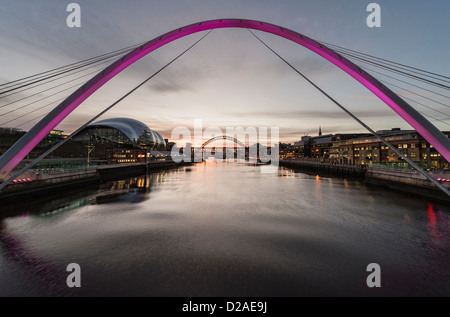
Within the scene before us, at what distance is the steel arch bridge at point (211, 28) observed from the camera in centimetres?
723

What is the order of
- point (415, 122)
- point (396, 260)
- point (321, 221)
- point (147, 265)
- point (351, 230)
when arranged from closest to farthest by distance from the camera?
point (415, 122), point (147, 265), point (396, 260), point (351, 230), point (321, 221)

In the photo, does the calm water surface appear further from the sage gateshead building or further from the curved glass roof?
the curved glass roof

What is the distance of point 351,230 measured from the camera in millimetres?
13406

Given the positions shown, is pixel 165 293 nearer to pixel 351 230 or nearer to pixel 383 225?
pixel 351 230

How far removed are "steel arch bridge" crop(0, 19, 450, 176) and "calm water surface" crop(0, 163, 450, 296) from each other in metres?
4.38

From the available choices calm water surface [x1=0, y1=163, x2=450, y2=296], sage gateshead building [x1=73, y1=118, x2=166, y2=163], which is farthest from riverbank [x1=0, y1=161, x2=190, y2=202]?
sage gateshead building [x1=73, y1=118, x2=166, y2=163]

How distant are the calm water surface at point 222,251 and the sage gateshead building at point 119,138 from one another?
62.5 metres

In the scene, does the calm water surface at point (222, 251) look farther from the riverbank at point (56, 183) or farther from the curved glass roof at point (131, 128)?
the curved glass roof at point (131, 128)

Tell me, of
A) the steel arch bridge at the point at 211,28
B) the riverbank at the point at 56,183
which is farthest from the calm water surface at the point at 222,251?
the steel arch bridge at the point at 211,28

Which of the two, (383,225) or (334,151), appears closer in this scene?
(383,225)

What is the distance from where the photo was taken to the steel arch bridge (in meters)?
7.23
